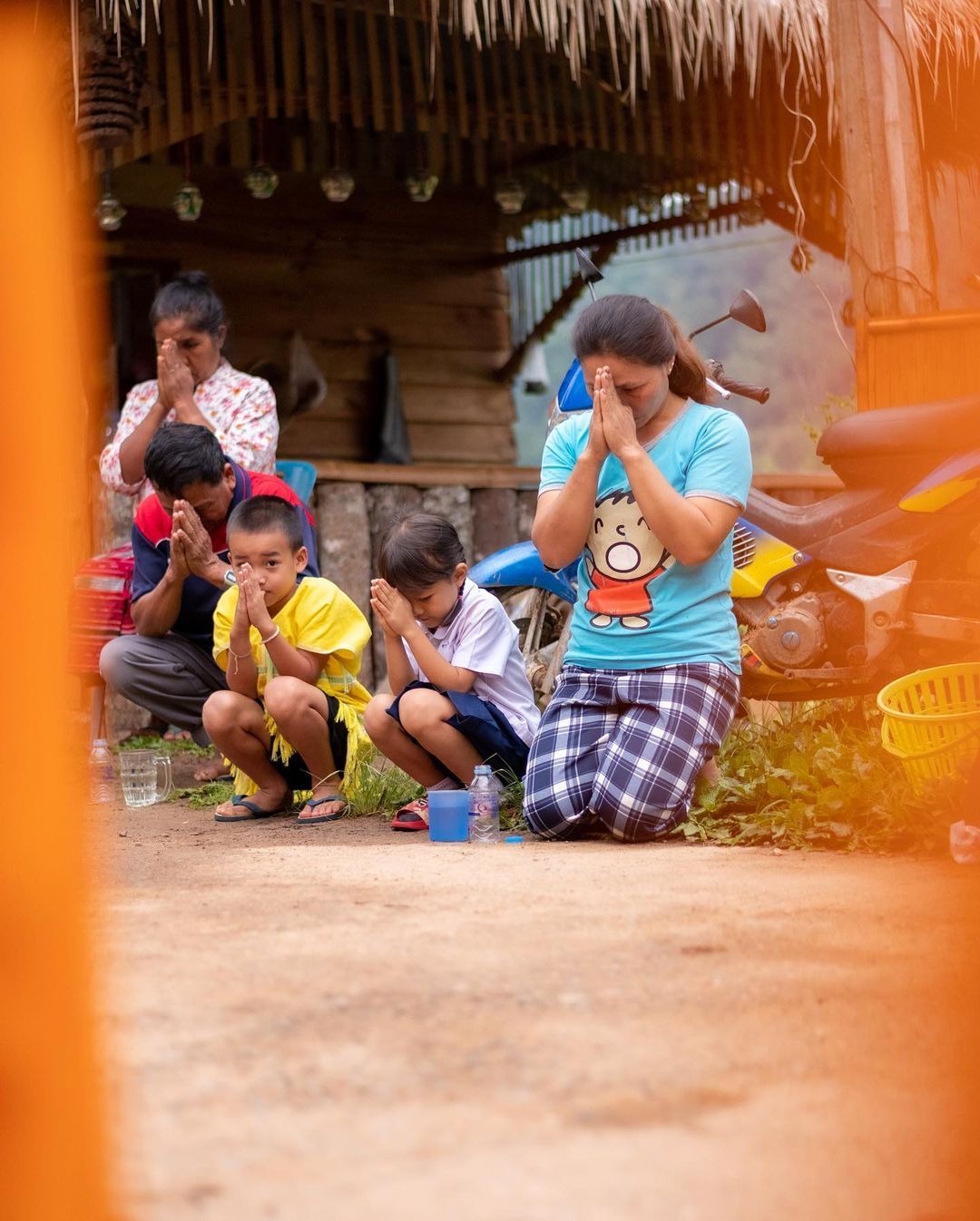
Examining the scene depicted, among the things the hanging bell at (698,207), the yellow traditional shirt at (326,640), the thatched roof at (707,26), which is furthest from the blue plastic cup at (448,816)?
the hanging bell at (698,207)

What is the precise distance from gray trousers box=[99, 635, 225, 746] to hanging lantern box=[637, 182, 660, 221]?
5696 mm

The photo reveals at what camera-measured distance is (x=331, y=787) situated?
4254mm

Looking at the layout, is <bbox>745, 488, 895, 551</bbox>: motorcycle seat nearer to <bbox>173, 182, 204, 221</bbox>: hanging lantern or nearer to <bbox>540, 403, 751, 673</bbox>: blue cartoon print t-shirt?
<bbox>540, 403, 751, 673</bbox>: blue cartoon print t-shirt

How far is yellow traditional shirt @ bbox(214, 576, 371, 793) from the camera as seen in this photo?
421 centimetres

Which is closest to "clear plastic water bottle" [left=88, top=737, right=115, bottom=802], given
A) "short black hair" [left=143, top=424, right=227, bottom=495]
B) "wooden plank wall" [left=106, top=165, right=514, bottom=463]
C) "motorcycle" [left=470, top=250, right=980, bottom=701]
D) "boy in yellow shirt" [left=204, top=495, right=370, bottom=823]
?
"boy in yellow shirt" [left=204, top=495, right=370, bottom=823]

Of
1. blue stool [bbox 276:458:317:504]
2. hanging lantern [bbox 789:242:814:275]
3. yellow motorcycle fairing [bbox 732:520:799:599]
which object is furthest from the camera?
hanging lantern [bbox 789:242:814:275]

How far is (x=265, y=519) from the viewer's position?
13.7 feet

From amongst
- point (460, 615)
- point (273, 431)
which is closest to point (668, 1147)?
point (460, 615)

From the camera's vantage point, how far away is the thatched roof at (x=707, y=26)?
5801mm

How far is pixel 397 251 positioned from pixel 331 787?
6.64 meters

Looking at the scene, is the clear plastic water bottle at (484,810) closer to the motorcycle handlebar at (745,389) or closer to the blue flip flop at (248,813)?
the blue flip flop at (248,813)

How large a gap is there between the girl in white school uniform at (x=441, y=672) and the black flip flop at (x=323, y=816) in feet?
0.91

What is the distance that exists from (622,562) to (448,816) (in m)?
0.79

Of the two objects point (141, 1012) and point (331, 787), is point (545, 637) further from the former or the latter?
point (141, 1012)
